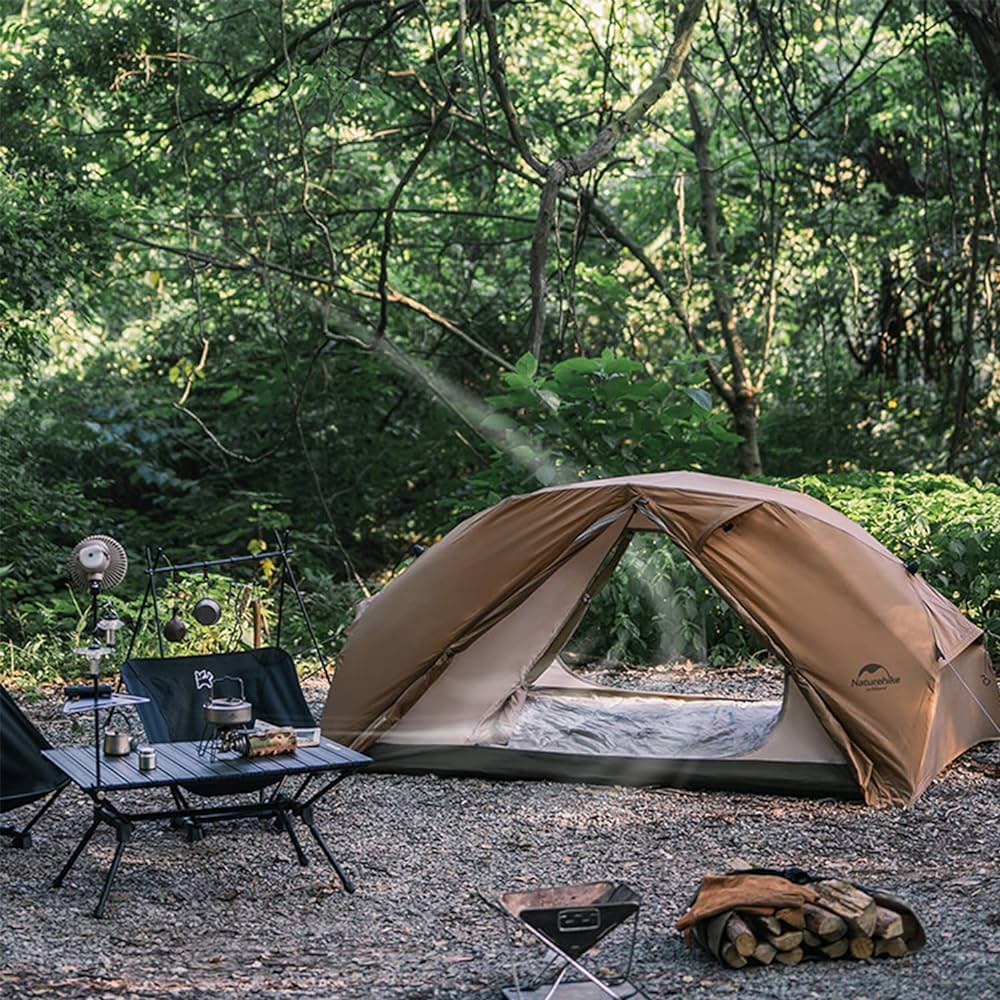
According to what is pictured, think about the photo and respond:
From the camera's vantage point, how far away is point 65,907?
189 inches

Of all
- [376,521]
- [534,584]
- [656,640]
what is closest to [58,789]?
[534,584]

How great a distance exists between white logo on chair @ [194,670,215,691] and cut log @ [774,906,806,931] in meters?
2.68

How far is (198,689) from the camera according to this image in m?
5.91

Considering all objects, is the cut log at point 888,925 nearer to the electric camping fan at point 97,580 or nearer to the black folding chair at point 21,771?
the electric camping fan at point 97,580

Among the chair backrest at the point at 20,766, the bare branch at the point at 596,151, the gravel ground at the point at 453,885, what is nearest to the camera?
the gravel ground at the point at 453,885

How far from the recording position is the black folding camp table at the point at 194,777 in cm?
495

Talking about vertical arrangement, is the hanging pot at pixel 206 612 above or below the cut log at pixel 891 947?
above

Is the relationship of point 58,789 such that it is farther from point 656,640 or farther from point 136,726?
point 656,640

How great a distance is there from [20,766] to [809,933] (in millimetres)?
2918

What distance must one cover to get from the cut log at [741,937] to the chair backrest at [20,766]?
8.61 feet

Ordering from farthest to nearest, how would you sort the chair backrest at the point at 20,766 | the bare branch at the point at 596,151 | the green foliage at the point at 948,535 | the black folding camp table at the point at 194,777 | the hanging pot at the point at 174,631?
the green foliage at the point at 948,535, the bare branch at the point at 596,151, the hanging pot at the point at 174,631, the chair backrest at the point at 20,766, the black folding camp table at the point at 194,777

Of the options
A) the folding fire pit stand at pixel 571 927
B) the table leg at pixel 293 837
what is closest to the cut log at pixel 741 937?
the folding fire pit stand at pixel 571 927

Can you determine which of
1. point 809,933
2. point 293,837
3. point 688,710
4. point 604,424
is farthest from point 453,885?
point 604,424

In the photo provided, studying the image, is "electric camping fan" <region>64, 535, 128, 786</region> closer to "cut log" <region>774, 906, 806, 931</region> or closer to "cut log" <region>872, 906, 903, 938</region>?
"cut log" <region>774, 906, 806, 931</region>
